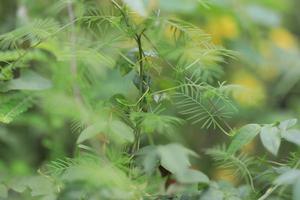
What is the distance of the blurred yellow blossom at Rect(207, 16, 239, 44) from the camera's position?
2.01 m

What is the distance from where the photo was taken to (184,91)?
0.86 meters

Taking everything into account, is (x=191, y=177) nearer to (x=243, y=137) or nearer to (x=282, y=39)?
(x=243, y=137)

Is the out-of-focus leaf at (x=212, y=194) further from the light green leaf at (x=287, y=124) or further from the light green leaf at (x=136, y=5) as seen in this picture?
the light green leaf at (x=136, y=5)

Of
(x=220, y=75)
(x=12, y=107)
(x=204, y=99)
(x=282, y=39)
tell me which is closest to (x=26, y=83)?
(x=12, y=107)

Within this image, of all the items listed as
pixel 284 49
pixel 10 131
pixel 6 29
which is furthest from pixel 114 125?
pixel 284 49

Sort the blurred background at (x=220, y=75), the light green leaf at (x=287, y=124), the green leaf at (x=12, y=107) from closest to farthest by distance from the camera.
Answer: the light green leaf at (x=287, y=124), the green leaf at (x=12, y=107), the blurred background at (x=220, y=75)

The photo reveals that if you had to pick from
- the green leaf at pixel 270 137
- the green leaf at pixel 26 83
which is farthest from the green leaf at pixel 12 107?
the green leaf at pixel 270 137

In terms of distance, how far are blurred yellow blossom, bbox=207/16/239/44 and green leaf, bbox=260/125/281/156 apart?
1.29 meters

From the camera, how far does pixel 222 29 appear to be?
2.04 meters

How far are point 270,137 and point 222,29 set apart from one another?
136 cm

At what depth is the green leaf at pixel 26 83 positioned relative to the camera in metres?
0.93

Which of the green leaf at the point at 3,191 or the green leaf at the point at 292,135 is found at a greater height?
the green leaf at the point at 292,135

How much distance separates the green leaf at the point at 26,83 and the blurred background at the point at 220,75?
0.40 ft

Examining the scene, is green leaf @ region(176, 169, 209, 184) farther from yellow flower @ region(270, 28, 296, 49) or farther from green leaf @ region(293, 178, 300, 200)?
yellow flower @ region(270, 28, 296, 49)
